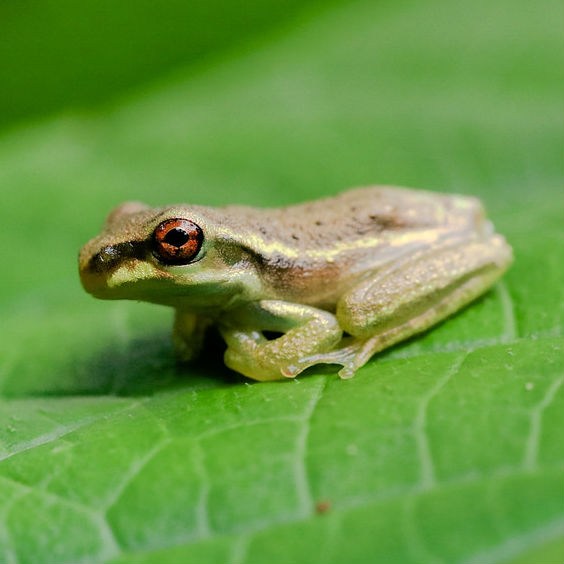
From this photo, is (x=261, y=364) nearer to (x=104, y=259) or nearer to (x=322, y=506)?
(x=104, y=259)

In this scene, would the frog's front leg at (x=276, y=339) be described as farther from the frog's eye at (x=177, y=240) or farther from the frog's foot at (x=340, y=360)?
the frog's eye at (x=177, y=240)

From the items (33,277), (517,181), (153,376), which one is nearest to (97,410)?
(153,376)

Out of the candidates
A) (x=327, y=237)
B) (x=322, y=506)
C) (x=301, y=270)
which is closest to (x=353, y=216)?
(x=327, y=237)

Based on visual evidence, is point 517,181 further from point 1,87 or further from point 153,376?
point 1,87

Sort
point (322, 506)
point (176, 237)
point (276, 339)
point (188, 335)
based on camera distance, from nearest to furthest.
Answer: point (322, 506)
point (176, 237)
point (276, 339)
point (188, 335)

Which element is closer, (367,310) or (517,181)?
(367,310)

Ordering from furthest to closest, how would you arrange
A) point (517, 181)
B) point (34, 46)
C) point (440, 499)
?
point (34, 46) → point (517, 181) → point (440, 499)
